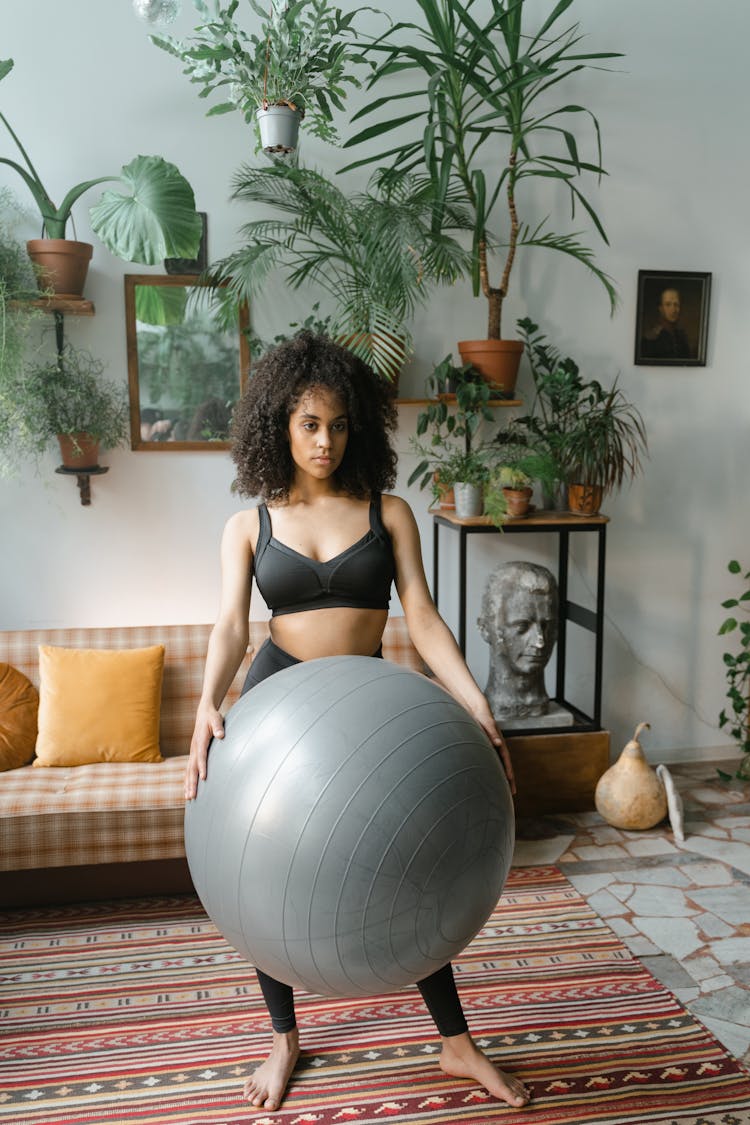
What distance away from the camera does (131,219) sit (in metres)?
2.92

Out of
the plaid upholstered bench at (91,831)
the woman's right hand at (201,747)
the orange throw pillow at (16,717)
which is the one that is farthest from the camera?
the orange throw pillow at (16,717)

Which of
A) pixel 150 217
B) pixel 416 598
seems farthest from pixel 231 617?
pixel 150 217

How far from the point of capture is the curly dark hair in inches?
72.4

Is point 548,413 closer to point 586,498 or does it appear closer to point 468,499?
point 586,498

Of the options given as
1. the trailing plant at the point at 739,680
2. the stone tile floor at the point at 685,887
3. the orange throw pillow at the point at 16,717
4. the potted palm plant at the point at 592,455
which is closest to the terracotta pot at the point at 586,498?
the potted palm plant at the point at 592,455

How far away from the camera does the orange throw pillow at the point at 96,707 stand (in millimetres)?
2873

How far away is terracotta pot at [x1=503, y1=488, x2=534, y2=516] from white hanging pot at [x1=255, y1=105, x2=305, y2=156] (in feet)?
4.39

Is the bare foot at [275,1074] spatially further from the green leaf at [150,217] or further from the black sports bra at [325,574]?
the green leaf at [150,217]

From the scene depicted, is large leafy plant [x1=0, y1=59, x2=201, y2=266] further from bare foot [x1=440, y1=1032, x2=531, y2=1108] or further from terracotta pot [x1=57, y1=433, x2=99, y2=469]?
bare foot [x1=440, y1=1032, x2=531, y2=1108]

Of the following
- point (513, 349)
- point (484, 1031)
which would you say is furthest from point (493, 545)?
point (484, 1031)

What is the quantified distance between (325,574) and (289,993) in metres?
0.89

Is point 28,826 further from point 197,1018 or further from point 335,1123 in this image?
point 335,1123

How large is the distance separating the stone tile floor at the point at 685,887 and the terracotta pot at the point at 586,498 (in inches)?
44.4

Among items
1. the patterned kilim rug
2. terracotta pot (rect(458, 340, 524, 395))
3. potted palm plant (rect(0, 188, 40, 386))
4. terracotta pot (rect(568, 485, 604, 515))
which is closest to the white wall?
potted palm plant (rect(0, 188, 40, 386))
